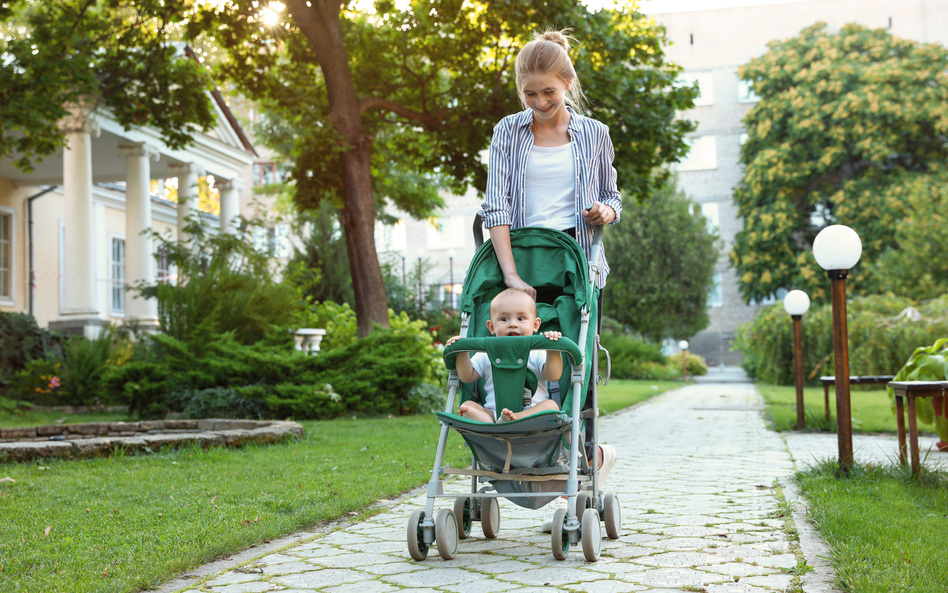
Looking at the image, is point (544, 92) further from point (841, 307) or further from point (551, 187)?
point (841, 307)

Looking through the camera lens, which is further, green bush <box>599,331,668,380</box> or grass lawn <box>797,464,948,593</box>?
green bush <box>599,331,668,380</box>

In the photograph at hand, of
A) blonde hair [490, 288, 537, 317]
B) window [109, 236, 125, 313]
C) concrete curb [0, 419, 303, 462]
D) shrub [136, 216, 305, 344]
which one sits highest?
window [109, 236, 125, 313]

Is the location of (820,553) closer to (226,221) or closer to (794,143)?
(226,221)

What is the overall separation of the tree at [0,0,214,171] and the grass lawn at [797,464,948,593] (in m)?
10.2

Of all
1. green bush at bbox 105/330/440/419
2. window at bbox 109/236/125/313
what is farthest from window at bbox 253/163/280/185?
green bush at bbox 105/330/440/419

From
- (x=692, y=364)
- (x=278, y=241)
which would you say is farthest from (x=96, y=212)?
(x=692, y=364)

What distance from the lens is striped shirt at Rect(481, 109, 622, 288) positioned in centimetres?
386

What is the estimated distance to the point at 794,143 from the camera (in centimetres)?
2936

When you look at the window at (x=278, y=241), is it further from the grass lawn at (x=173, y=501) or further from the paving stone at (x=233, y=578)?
the paving stone at (x=233, y=578)

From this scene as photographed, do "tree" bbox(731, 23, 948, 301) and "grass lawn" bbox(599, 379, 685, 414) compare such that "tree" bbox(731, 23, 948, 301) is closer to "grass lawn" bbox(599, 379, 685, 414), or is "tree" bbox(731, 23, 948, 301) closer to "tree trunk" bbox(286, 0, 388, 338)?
"grass lawn" bbox(599, 379, 685, 414)

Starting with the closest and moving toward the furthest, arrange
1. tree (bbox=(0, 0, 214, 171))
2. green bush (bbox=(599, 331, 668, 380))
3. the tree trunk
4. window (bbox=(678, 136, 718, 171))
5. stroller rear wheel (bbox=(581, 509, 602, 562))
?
stroller rear wheel (bbox=(581, 509, 602, 562)) < tree (bbox=(0, 0, 214, 171)) < the tree trunk < green bush (bbox=(599, 331, 668, 380)) < window (bbox=(678, 136, 718, 171))

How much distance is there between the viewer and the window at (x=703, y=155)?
36031mm

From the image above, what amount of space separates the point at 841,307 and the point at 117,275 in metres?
20.4

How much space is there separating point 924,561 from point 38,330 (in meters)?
13.7
